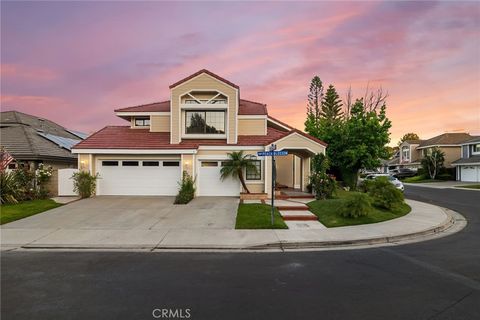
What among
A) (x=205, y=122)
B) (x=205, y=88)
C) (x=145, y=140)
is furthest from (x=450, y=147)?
(x=145, y=140)

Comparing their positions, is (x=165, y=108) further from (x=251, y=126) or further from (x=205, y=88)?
(x=251, y=126)

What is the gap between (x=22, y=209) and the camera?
15.0m

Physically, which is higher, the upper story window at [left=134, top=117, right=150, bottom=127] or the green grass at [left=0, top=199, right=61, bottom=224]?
the upper story window at [left=134, top=117, right=150, bottom=127]

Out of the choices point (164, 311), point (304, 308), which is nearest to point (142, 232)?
point (164, 311)

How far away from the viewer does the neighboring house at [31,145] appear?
20.1m

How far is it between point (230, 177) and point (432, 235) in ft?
38.6

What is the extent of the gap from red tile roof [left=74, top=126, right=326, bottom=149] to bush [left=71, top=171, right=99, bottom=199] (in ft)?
6.05

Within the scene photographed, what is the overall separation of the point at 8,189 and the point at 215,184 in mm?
11630

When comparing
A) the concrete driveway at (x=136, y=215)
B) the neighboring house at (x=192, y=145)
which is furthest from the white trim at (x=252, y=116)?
the concrete driveway at (x=136, y=215)

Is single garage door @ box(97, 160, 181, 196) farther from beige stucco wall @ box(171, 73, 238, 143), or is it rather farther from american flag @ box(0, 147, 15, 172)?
american flag @ box(0, 147, 15, 172)

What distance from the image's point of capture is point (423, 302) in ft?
16.2

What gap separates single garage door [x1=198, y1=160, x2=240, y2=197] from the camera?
64.5 feet

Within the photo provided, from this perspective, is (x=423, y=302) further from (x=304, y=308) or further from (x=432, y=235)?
(x=432, y=235)

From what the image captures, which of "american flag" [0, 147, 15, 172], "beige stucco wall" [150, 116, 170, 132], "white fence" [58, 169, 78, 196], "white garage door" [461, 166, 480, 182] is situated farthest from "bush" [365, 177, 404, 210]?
"white garage door" [461, 166, 480, 182]
